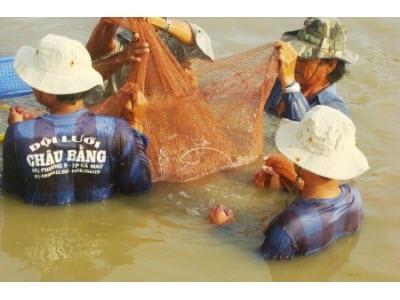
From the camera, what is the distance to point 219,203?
4574 mm

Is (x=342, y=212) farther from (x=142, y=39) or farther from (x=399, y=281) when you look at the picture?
(x=142, y=39)

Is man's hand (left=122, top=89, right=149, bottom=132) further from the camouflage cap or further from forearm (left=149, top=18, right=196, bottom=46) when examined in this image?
the camouflage cap

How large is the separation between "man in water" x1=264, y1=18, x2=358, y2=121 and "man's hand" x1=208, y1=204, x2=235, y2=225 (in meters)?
0.90

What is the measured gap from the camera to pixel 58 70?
12.5 ft

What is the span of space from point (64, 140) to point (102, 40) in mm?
1167

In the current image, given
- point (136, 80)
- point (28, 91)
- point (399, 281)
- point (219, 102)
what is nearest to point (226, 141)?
point (219, 102)

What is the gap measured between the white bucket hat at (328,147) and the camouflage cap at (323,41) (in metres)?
1.37

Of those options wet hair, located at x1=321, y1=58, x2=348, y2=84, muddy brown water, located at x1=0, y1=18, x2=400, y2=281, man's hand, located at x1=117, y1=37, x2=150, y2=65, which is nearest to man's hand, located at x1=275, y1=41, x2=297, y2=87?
wet hair, located at x1=321, y1=58, x2=348, y2=84

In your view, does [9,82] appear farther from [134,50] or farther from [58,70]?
[58,70]

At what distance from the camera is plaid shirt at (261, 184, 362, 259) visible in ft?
12.0

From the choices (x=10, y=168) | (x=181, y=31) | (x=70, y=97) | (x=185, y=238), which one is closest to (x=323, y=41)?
(x=181, y=31)

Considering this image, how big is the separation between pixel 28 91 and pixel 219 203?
2.31 m

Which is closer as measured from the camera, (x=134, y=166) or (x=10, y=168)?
(x=10, y=168)

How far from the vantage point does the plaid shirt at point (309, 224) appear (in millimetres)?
3670
